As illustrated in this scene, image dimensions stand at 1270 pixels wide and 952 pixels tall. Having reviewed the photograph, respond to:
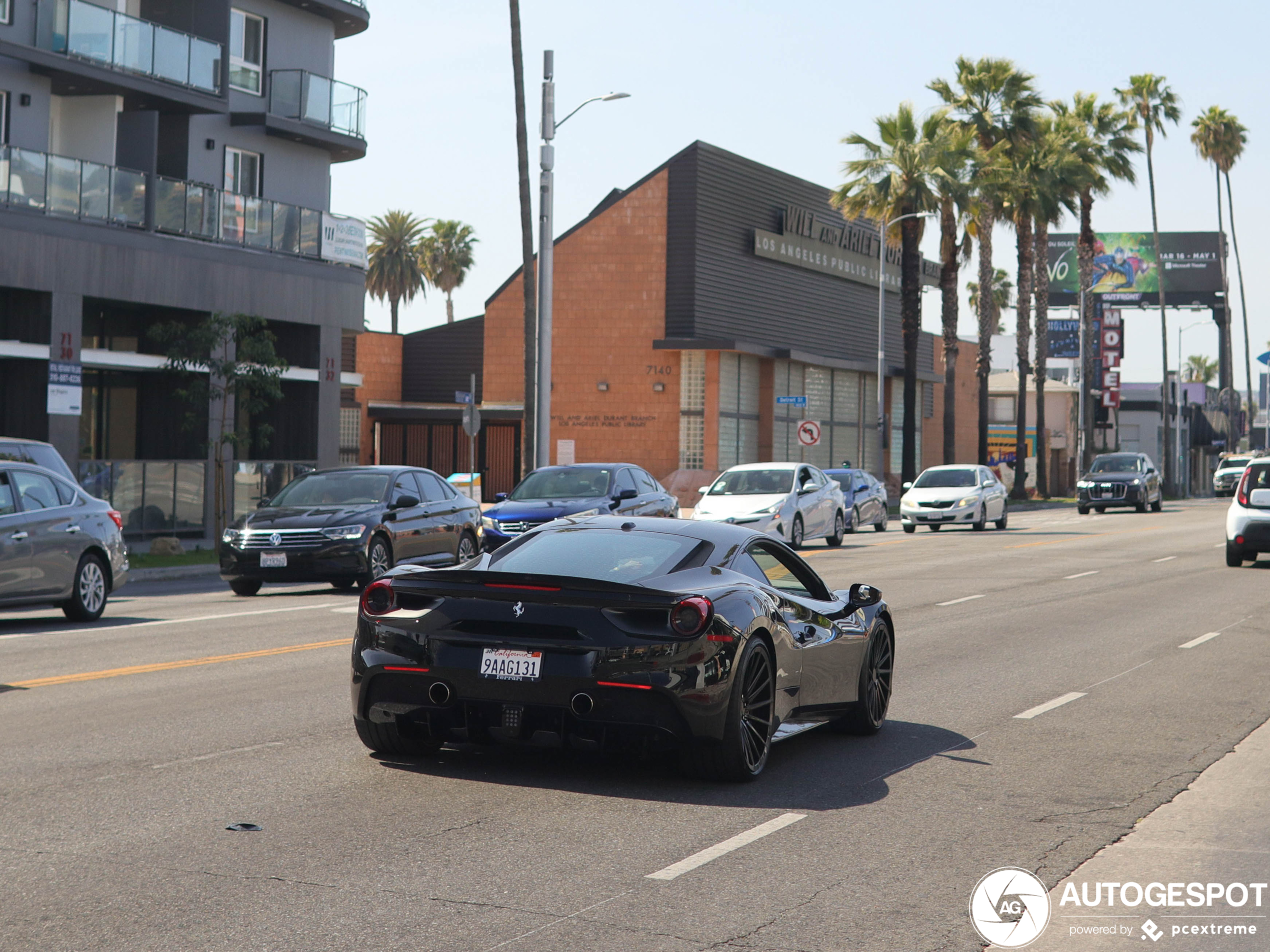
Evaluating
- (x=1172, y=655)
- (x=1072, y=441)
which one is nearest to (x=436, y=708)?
(x=1172, y=655)

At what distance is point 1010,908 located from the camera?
5.88 meters

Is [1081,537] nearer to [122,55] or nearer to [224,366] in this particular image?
[224,366]

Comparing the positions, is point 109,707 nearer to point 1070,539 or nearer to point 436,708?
point 436,708

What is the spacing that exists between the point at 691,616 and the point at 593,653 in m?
0.50

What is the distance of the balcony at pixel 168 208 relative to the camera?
28172 millimetres

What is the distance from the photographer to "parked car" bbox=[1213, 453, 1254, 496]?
237 ft

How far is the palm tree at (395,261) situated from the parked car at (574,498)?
75837 mm

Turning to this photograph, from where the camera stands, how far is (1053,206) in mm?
60719

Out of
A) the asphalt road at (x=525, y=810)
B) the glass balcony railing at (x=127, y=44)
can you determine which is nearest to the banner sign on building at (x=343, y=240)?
the glass balcony railing at (x=127, y=44)

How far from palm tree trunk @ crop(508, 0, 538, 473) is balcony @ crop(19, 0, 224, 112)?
19.5 feet

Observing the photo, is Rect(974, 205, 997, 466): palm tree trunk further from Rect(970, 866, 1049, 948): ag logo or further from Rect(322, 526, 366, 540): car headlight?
Rect(970, 866, 1049, 948): ag logo

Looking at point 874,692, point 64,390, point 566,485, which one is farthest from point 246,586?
point 874,692

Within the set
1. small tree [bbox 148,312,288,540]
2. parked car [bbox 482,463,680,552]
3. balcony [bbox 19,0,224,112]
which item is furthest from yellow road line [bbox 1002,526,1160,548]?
balcony [bbox 19,0,224,112]

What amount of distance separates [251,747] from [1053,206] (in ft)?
184
